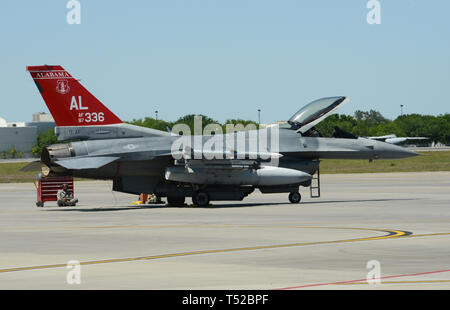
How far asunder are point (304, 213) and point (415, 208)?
4156 millimetres


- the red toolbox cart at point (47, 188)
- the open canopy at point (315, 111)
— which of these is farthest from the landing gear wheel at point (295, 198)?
the red toolbox cart at point (47, 188)

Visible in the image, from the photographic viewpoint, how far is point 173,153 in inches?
1243

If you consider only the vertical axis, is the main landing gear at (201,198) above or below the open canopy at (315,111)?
below

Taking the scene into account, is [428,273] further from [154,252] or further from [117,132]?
[117,132]

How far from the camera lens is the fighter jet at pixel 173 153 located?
30.8 metres

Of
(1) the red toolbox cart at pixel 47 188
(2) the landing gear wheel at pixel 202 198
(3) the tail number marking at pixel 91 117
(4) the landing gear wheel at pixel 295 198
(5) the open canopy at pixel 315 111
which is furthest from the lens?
(1) the red toolbox cart at pixel 47 188

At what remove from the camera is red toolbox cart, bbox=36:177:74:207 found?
3506cm

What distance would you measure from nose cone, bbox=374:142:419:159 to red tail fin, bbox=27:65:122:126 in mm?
11990

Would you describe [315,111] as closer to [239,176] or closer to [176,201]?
[239,176]

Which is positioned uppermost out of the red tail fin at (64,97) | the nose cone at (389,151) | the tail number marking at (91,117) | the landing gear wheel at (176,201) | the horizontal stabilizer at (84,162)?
the red tail fin at (64,97)

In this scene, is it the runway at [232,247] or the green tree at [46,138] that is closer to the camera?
the runway at [232,247]

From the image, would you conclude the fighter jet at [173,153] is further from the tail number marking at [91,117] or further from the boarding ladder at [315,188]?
the boarding ladder at [315,188]

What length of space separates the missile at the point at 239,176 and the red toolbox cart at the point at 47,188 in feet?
20.7
